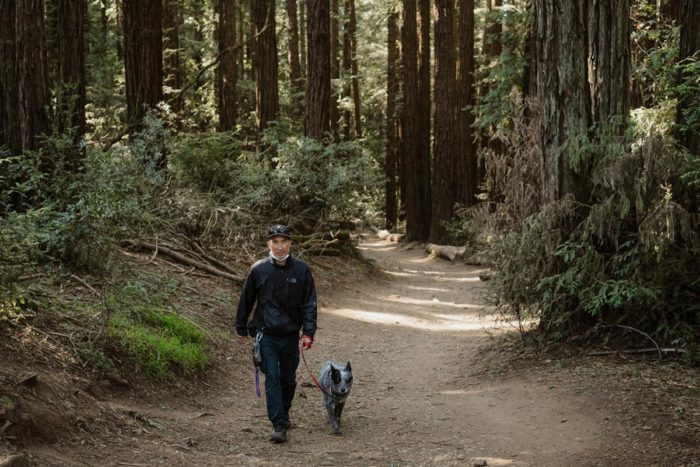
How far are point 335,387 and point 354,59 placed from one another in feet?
113

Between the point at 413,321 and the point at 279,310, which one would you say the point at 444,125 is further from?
the point at 279,310

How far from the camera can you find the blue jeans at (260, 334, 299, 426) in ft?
21.7

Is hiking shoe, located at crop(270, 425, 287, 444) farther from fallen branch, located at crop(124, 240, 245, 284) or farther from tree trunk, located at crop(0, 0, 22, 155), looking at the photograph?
tree trunk, located at crop(0, 0, 22, 155)

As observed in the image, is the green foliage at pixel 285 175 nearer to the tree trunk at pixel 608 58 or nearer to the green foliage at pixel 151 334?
the green foliage at pixel 151 334

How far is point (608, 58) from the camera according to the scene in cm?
877

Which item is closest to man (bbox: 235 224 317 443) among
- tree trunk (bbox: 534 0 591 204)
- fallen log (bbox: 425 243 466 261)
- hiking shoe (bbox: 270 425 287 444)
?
hiking shoe (bbox: 270 425 287 444)

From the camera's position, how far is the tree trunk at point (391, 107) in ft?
109

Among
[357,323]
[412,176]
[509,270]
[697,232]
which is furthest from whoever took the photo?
[412,176]

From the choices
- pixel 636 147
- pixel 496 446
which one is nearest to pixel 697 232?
pixel 636 147

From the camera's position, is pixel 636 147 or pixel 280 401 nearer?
pixel 280 401

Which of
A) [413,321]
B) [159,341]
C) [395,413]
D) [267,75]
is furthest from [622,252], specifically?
[267,75]

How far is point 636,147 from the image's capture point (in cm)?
790

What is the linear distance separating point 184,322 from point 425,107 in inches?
832

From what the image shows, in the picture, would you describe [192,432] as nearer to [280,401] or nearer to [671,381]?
[280,401]
